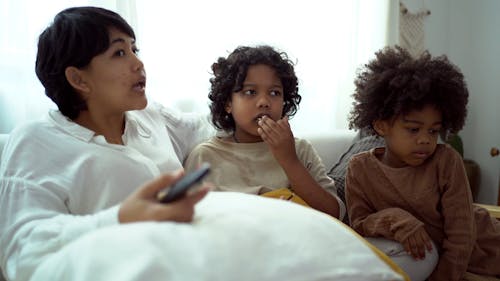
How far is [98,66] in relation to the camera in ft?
3.58

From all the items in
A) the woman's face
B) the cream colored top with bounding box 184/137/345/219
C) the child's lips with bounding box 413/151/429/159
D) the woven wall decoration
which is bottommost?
the cream colored top with bounding box 184/137/345/219

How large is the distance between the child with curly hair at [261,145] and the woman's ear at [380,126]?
8.3 inches

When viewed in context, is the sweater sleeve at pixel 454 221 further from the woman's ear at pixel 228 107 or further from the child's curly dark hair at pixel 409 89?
the woman's ear at pixel 228 107

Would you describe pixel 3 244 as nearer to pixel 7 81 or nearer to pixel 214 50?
pixel 7 81

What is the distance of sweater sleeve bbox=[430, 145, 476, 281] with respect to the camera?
1.19 m

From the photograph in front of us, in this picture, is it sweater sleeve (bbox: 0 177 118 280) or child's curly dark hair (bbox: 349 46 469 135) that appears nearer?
sweater sleeve (bbox: 0 177 118 280)

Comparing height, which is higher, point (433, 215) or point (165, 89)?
point (165, 89)

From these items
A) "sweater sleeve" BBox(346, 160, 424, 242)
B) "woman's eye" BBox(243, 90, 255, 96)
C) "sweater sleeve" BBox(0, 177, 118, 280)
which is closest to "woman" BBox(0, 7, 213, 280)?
"sweater sleeve" BBox(0, 177, 118, 280)

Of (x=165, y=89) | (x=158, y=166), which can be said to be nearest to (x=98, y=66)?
(x=158, y=166)

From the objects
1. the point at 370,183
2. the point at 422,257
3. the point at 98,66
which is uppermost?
the point at 98,66

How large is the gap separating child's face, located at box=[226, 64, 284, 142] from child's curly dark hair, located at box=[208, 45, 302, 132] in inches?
0.8

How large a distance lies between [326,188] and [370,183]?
15 cm

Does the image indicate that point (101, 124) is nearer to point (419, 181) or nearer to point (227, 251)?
point (227, 251)

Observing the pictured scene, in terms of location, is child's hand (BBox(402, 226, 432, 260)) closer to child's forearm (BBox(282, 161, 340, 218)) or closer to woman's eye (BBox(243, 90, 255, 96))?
child's forearm (BBox(282, 161, 340, 218))
